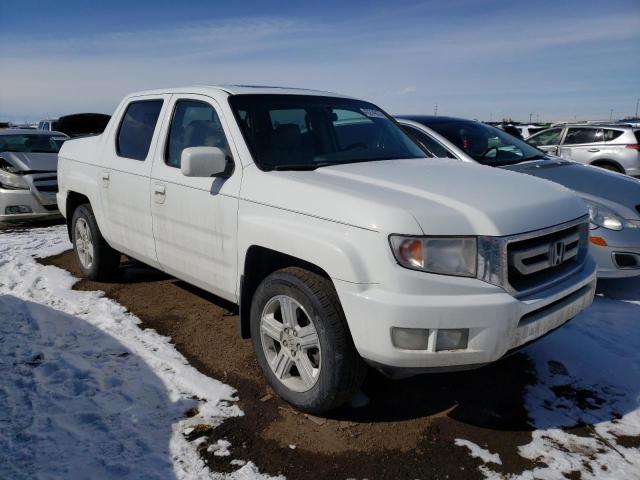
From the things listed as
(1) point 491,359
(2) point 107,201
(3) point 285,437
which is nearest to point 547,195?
(1) point 491,359

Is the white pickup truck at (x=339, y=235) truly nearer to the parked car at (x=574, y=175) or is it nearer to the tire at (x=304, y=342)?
the tire at (x=304, y=342)

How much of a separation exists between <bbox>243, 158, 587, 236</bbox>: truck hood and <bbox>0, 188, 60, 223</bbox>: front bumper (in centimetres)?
676

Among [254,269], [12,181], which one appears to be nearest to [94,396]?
[254,269]

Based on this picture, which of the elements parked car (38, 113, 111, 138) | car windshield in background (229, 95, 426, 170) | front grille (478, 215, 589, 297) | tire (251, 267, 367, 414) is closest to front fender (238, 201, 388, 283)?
tire (251, 267, 367, 414)

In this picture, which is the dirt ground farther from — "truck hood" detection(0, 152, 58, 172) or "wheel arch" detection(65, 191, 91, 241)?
"truck hood" detection(0, 152, 58, 172)

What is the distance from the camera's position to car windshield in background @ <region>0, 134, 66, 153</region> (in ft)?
31.4

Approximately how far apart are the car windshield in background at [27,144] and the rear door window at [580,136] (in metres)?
11.0

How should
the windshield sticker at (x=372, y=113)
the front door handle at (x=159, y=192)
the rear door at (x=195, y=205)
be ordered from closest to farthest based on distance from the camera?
the rear door at (x=195, y=205) < the front door handle at (x=159, y=192) < the windshield sticker at (x=372, y=113)

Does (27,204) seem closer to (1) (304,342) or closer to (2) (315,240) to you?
(1) (304,342)

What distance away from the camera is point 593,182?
5344 millimetres

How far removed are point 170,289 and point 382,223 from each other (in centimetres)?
334

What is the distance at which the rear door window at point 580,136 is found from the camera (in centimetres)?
1192

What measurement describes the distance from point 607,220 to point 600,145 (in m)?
7.91

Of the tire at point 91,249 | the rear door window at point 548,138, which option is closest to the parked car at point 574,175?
the tire at point 91,249
